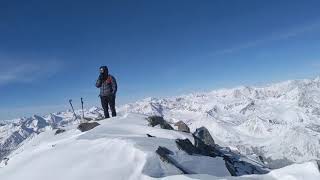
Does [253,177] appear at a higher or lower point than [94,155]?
lower

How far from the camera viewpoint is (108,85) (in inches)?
1233

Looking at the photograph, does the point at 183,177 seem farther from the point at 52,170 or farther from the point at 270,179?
the point at 52,170

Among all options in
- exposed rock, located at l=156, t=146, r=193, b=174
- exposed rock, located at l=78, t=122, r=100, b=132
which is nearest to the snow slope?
exposed rock, located at l=156, t=146, r=193, b=174

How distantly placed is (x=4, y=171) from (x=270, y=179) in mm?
11116

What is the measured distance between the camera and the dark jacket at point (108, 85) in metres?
31.2

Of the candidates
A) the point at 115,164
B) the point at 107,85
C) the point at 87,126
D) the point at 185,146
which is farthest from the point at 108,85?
the point at 115,164

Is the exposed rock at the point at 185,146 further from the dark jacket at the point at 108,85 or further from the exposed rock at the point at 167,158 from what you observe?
the dark jacket at the point at 108,85

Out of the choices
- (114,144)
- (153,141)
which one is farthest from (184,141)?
(114,144)

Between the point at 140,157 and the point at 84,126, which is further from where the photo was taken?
the point at 84,126

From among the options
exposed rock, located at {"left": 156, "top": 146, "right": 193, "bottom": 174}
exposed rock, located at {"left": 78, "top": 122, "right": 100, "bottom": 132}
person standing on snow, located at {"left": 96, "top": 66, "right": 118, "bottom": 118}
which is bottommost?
exposed rock, located at {"left": 156, "top": 146, "right": 193, "bottom": 174}

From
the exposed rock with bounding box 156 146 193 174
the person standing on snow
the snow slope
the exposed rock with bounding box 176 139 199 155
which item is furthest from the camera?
the person standing on snow

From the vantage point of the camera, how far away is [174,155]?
19.3 m

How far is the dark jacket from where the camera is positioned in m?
31.2

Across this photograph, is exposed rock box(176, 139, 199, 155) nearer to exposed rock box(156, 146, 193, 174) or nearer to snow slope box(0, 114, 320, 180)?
snow slope box(0, 114, 320, 180)
